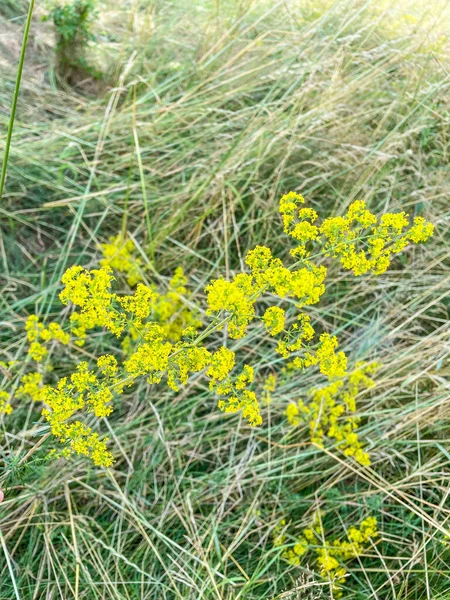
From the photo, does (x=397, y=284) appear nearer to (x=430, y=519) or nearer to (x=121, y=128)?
(x=430, y=519)

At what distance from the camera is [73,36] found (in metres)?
2.87

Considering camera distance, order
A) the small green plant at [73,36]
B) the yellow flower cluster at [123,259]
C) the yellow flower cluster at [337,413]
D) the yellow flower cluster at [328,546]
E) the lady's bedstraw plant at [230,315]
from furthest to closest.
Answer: the small green plant at [73,36] → the yellow flower cluster at [123,259] → the yellow flower cluster at [337,413] → the yellow flower cluster at [328,546] → the lady's bedstraw plant at [230,315]

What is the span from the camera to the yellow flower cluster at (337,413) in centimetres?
172

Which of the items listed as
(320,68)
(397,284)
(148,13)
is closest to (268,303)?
(397,284)

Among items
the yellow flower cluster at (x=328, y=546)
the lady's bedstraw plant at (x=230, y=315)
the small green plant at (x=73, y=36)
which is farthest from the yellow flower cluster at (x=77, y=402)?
the small green plant at (x=73, y=36)

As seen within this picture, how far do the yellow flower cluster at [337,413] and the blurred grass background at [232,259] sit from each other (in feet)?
0.21

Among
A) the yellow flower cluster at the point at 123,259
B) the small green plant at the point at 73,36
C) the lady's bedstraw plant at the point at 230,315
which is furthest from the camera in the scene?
the small green plant at the point at 73,36

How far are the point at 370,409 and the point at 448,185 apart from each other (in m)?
0.88

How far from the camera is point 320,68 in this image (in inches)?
89.4

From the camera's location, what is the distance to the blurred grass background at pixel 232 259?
1618mm

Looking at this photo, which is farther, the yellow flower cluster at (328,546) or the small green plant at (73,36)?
the small green plant at (73,36)

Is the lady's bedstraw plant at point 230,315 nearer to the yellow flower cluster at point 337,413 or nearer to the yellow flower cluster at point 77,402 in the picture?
the yellow flower cluster at point 77,402

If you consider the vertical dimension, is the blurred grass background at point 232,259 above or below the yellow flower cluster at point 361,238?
below

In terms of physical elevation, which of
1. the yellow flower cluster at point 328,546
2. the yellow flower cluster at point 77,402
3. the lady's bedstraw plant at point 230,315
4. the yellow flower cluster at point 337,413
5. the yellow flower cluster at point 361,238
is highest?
the yellow flower cluster at point 361,238
